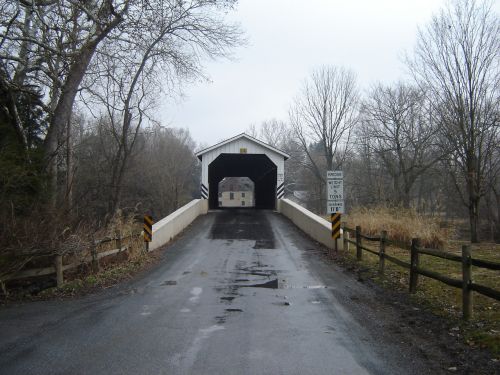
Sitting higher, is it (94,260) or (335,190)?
(335,190)

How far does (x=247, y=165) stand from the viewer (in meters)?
35.1

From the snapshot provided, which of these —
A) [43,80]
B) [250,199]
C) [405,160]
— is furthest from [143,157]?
[250,199]

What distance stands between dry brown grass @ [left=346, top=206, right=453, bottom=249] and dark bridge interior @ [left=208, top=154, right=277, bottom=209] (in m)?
13.7

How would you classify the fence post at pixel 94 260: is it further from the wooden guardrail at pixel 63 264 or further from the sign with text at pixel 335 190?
the sign with text at pixel 335 190

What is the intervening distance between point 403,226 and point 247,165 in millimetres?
20432

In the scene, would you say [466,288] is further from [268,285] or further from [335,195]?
[335,195]

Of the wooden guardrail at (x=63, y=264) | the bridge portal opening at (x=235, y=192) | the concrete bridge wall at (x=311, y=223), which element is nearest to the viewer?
the wooden guardrail at (x=63, y=264)

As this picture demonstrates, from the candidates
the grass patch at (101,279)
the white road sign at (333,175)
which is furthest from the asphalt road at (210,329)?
the white road sign at (333,175)

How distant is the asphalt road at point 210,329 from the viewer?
448 cm

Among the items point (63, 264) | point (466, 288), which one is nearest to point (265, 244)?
point (63, 264)

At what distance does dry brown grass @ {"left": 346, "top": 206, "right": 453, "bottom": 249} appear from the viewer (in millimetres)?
14594

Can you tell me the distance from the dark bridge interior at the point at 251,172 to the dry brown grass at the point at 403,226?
1372 cm

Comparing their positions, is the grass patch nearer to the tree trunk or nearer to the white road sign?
the tree trunk

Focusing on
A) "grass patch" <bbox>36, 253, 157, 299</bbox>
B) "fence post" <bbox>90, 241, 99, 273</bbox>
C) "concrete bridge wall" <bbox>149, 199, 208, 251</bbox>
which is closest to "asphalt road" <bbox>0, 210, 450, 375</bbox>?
"grass patch" <bbox>36, 253, 157, 299</bbox>
